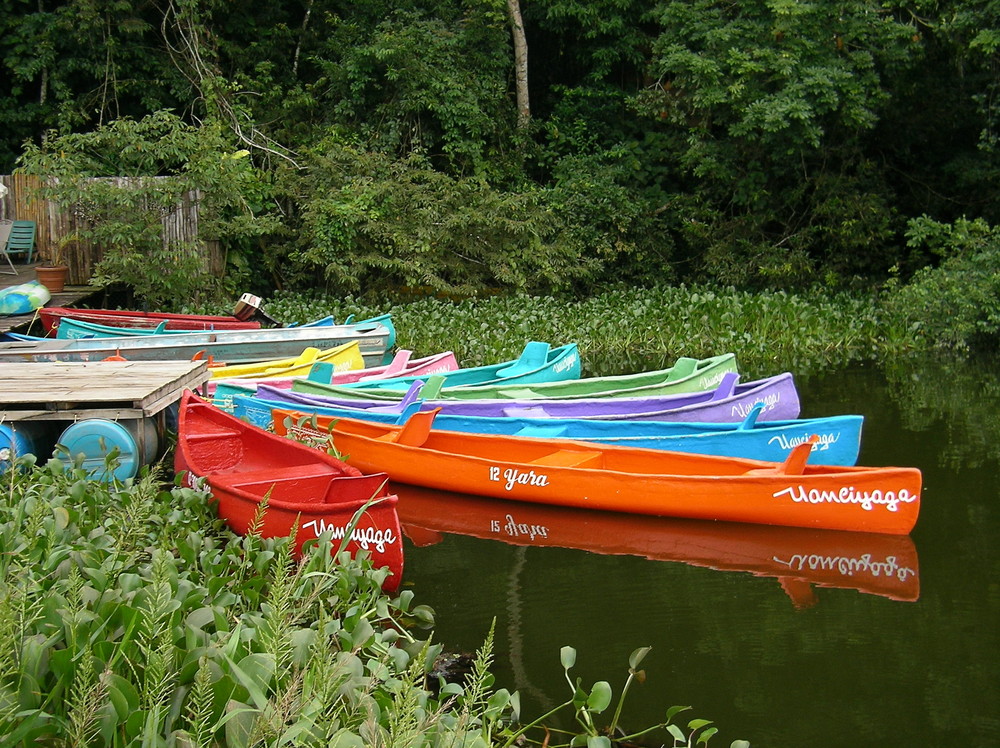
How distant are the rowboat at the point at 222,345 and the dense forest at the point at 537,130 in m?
3.50

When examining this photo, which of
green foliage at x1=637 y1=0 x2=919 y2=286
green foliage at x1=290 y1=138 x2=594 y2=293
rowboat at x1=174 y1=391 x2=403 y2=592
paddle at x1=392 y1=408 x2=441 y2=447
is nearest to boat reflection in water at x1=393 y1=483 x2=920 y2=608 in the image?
paddle at x1=392 y1=408 x2=441 y2=447

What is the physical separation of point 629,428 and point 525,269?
893cm

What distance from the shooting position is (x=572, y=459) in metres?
7.09

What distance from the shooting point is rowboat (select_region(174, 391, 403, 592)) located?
501 cm

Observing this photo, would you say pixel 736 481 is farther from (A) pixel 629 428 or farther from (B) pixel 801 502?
→ (A) pixel 629 428

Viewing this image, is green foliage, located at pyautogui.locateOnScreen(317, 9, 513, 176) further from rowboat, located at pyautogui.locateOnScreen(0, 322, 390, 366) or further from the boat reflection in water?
the boat reflection in water

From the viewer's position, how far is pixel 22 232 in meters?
14.4

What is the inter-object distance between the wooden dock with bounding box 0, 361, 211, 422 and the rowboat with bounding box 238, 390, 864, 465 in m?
0.91

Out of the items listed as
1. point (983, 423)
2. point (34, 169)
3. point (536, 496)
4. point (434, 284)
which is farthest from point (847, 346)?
point (34, 169)

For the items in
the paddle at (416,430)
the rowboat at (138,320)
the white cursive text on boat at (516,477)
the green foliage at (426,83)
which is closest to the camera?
the white cursive text on boat at (516,477)

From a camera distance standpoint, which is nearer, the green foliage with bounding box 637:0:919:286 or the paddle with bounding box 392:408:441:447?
the paddle with bounding box 392:408:441:447

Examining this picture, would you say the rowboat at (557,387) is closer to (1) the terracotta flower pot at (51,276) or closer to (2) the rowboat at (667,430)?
(2) the rowboat at (667,430)

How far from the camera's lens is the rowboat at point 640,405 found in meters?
7.98

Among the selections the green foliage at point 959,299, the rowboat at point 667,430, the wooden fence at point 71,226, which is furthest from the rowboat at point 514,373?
the green foliage at point 959,299
